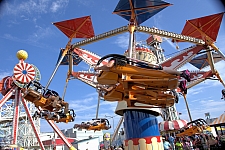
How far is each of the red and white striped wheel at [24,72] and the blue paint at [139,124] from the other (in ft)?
32.5

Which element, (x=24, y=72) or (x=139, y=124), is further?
(x=24, y=72)

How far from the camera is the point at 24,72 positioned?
14.8 metres

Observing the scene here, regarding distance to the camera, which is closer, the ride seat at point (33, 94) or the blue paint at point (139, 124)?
the blue paint at point (139, 124)

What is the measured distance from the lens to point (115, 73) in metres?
5.21

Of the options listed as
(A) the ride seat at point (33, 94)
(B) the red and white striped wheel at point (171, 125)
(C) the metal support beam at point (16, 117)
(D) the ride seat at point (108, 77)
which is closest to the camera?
(D) the ride seat at point (108, 77)

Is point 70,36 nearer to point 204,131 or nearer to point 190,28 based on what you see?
point 190,28

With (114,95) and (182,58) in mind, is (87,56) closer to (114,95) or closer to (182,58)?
(182,58)

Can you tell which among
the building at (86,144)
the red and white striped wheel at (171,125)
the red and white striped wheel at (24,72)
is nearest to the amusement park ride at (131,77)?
the red and white striped wheel at (24,72)

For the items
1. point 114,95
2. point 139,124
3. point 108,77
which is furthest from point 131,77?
point 139,124

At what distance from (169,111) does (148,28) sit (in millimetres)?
23272

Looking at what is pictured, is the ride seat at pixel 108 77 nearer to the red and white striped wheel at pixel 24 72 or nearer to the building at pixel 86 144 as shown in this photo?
the red and white striped wheel at pixel 24 72

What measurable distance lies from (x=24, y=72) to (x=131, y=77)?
449 inches

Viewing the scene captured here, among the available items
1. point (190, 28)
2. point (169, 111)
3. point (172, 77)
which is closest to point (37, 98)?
point (172, 77)

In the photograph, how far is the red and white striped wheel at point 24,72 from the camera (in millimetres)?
14680
